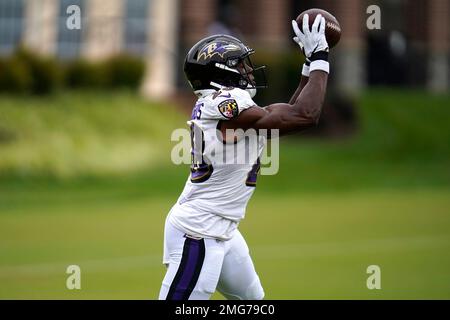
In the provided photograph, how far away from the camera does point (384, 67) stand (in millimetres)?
37812

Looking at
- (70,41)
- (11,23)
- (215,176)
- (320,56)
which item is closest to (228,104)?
(215,176)

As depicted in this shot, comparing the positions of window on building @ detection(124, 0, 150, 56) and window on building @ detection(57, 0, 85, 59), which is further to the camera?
window on building @ detection(124, 0, 150, 56)

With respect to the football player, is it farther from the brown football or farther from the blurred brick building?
the blurred brick building

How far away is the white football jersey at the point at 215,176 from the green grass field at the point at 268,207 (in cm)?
392

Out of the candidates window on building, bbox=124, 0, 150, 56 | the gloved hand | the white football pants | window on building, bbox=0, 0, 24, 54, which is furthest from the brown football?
window on building, bbox=0, 0, 24, 54

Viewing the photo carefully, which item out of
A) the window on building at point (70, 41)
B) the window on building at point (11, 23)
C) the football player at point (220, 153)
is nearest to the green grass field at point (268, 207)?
the football player at point (220, 153)

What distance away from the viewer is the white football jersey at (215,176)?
6129mm

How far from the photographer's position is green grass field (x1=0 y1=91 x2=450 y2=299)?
11312 millimetres

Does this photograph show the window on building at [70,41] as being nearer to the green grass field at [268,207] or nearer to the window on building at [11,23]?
the window on building at [11,23]

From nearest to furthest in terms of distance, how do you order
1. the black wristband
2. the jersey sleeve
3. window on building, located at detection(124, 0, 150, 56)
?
the jersey sleeve < the black wristband < window on building, located at detection(124, 0, 150, 56)

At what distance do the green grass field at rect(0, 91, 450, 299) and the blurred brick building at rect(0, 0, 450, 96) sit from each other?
10.4ft
